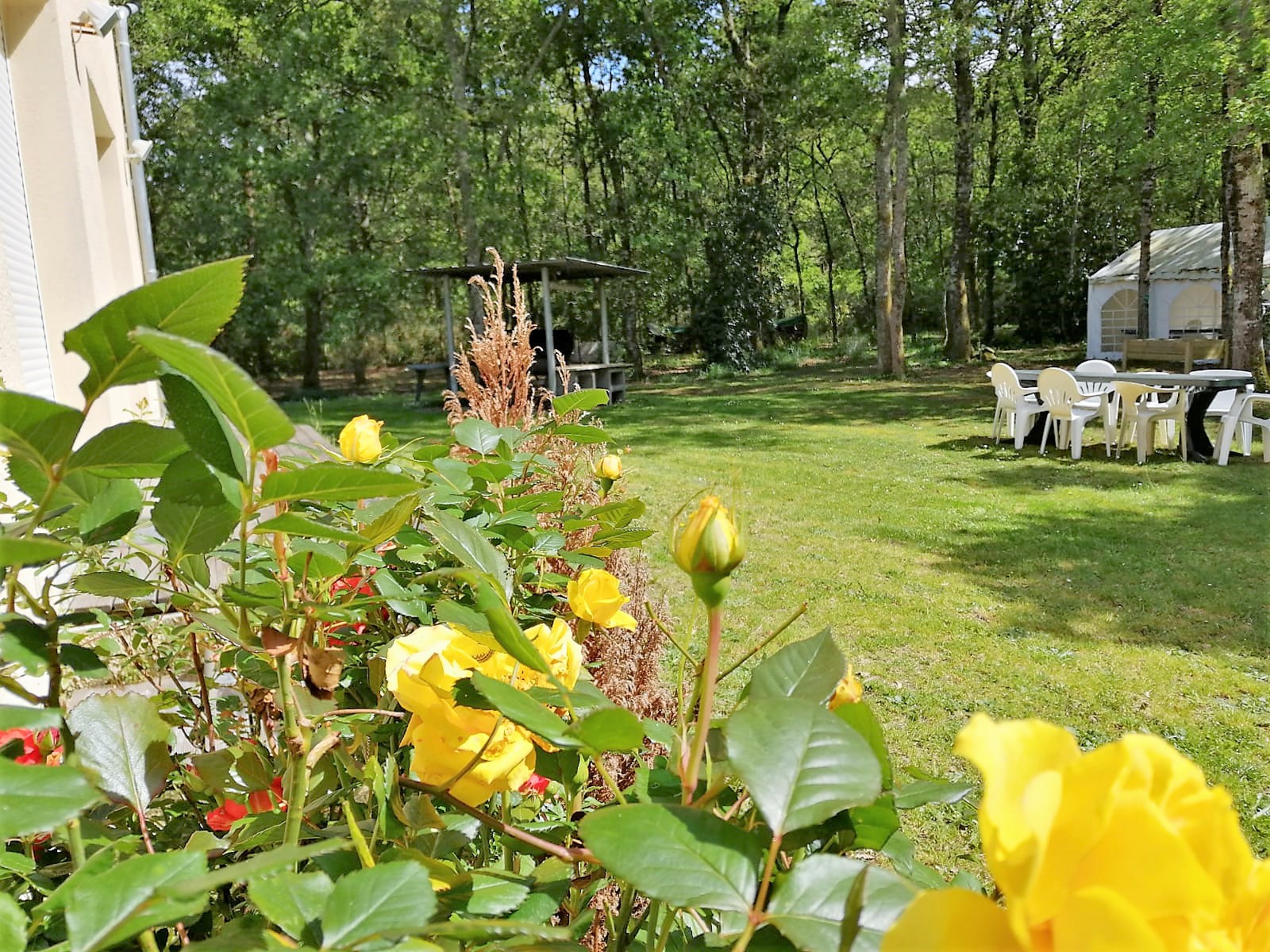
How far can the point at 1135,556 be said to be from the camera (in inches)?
211

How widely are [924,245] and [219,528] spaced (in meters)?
32.6

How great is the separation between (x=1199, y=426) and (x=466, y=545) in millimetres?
9239

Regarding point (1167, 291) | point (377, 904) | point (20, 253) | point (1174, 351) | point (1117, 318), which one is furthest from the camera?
point (1117, 318)

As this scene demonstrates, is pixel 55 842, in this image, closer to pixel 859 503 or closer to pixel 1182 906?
pixel 1182 906

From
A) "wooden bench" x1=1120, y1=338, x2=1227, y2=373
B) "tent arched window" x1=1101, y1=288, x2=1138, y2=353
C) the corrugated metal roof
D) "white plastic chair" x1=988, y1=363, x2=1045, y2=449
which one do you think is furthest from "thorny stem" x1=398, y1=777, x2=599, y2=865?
"tent arched window" x1=1101, y1=288, x2=1138, y2=353

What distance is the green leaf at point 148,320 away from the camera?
0.32 metres

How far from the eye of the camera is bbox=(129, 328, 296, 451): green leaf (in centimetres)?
27

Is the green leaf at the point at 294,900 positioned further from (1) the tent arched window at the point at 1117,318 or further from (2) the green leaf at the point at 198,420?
(1) the tent arched window at the point at 1117,318

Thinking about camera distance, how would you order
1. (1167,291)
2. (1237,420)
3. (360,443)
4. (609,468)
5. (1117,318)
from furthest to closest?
(1117,318)
(1167,291)
(1237,420)
(609,468)
(360,443)

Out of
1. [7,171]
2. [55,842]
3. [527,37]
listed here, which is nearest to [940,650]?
[55,842]

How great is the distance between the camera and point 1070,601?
471 centimetres

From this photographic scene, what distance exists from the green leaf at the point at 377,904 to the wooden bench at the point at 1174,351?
15.5m

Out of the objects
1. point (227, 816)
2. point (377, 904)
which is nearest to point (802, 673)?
point (377, 904)

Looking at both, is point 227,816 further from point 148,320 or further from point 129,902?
point 148,320
